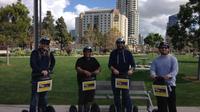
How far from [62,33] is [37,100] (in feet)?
337

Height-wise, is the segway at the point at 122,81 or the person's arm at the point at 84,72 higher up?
the person's arm at the point at 84,72

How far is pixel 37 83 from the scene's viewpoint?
9305 mm

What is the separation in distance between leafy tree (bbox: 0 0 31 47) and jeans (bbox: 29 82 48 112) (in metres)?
29.4

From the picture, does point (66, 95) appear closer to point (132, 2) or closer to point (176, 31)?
point (176, 31)

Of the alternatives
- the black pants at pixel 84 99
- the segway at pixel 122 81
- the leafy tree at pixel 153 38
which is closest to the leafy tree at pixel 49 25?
the leafy tree at pixel 153 38

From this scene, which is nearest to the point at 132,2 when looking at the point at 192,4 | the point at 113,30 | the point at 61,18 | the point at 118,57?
the point at 113,30

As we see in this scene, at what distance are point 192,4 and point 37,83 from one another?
1547 centimetres

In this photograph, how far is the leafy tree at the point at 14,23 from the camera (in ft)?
127

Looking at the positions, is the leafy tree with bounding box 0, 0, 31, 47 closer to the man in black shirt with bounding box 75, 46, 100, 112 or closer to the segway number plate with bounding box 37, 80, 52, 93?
the man in black shirt with bounding box 75, 46, 100, 112

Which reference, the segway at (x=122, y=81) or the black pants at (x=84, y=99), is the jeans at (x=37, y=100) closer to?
the black pants at (x=84, y=99)

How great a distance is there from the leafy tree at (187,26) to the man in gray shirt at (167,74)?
44.8 ft

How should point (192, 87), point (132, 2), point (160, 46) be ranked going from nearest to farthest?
point (160, 46) < point (192, 87) < point (132, 2)

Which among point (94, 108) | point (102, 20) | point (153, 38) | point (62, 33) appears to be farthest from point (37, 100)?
point (102, 20)

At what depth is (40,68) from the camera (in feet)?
30.9
